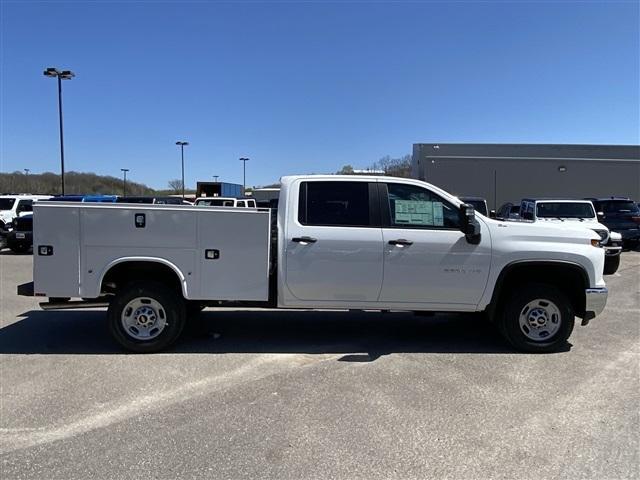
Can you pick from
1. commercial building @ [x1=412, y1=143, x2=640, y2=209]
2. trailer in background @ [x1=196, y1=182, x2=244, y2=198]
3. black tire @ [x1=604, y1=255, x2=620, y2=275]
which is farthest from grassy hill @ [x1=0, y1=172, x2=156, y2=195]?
black tire @ [x1=604, y1=255, x2=620, y2=275]

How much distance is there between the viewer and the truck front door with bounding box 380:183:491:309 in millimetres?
5738

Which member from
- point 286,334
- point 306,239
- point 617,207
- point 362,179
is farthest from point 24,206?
point 617,207

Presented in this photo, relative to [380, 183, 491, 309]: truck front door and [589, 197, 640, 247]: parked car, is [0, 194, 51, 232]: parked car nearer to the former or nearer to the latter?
[380, 183, 491, 309]: truck front door

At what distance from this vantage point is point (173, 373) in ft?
17.1

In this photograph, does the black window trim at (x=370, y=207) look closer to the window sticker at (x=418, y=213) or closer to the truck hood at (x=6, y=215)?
the window sticker at (x=418, y=213)

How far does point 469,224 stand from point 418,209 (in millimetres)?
584

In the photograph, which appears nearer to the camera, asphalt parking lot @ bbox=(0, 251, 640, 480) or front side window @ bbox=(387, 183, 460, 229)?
asphalt parking lot @ bbox=(0, 251, 640, 480)

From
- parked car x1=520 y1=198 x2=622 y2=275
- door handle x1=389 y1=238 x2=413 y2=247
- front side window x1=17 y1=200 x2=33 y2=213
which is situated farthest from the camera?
front side window x1=17 y1=200 x2=33 y2=213

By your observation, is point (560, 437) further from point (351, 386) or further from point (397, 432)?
point (351, 386)

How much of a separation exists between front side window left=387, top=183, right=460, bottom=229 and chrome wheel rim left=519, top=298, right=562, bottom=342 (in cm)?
129

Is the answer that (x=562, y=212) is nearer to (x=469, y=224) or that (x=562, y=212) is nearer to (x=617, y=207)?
(x=617, y=207)

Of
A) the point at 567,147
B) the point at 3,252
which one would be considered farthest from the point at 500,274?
the point at 567,147

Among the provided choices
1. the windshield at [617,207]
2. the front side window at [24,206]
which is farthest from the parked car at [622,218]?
the front side window at [24,206]

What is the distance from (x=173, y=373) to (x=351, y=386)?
5.87 ft
